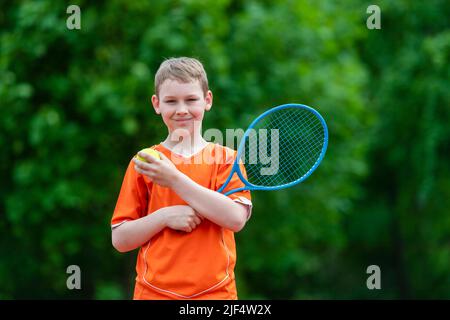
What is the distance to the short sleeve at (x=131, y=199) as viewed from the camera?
10.5 ft

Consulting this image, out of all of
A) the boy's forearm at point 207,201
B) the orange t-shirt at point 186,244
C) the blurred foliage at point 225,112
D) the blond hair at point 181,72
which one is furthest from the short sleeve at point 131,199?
the blurred foliage at point 225,112

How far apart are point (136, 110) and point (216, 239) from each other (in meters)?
5.40

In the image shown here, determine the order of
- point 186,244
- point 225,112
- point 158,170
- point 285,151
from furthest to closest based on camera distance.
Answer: point 225,112 < point 285,151 < point 186,244 < point 158,170

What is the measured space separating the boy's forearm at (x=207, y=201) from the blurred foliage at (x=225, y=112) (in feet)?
16.6

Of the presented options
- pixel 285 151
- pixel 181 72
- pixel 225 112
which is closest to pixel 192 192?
pixel 181 72

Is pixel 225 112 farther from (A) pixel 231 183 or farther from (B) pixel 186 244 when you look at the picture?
(B) pixel 186 244

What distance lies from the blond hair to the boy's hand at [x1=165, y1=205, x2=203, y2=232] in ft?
1.77

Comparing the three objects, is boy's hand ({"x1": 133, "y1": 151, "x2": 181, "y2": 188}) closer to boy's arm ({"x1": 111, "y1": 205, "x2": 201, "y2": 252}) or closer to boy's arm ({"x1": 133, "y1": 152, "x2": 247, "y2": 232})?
boy's arm ({"x1": 133, "y1": 152, "x2": 247, "y2": 232})

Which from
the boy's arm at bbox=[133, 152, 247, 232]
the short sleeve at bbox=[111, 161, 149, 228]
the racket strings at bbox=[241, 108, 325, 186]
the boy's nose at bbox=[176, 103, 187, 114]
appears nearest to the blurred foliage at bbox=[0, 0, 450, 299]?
the racket strings at bbox=[241, 108, 325, 186]

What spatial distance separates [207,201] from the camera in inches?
120

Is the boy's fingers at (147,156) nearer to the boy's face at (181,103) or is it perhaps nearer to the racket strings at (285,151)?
the boy's face at (181,103)

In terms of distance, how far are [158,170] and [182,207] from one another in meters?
0.20
